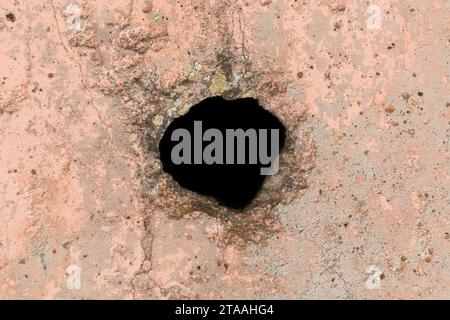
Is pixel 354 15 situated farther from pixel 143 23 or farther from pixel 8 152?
pixel 8 152

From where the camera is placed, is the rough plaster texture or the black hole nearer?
the rough plaster texture

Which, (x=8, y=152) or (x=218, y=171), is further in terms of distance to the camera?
(x=218, y=171)

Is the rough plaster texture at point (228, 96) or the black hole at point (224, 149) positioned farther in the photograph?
the black hole at point (224, 149)

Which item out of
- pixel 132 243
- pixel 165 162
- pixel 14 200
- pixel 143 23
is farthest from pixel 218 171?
pixel 14 200

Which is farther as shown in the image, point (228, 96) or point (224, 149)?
point (224, 149)
